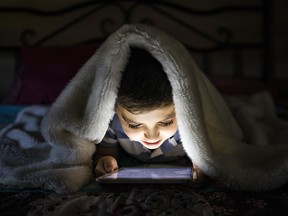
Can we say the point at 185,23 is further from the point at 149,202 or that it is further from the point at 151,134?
the point at 149,202

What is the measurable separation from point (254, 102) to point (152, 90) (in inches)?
30.8

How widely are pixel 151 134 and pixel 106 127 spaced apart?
132 mm

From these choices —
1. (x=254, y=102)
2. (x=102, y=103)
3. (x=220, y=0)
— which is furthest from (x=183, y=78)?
(x=220, y=0)

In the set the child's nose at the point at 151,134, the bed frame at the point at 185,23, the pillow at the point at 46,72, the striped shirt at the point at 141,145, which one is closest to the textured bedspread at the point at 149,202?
the child's nose at the point at 151,134

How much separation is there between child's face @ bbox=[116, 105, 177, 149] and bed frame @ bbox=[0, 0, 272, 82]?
56.4 inches

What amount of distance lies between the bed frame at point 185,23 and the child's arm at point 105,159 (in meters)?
1.32

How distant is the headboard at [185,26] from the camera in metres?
2.36

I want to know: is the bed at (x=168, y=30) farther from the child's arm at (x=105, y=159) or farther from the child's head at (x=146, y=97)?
the child's head at (x=146, y=97)

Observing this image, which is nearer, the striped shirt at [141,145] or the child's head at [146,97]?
the child's head at [146,97]

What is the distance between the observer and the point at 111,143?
1.18m

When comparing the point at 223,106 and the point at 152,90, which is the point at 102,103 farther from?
the point at 223,106

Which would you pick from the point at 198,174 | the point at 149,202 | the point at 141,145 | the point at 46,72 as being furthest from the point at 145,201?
the point at 46,72

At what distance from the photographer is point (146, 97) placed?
95 cm

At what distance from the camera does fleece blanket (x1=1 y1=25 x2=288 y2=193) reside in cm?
96
